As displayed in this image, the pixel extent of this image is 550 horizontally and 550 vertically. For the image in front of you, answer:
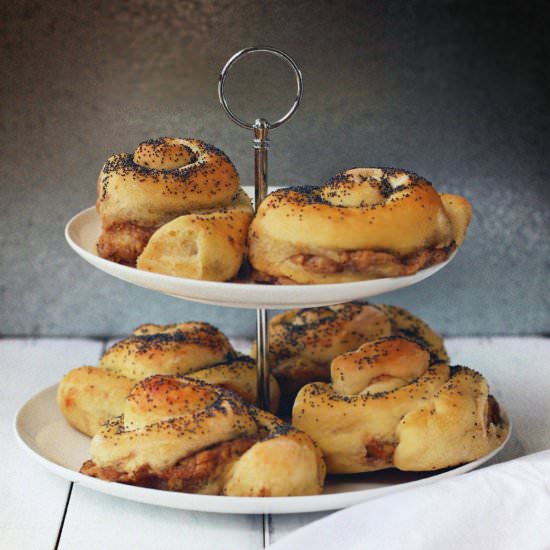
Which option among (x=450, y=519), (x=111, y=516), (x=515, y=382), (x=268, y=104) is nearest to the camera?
(x=450, y=519)

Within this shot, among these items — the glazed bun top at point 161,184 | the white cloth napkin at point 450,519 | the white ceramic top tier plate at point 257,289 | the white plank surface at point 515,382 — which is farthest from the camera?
the white plank surface at point 515,382

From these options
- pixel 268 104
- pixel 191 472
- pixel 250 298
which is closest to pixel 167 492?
pixel 191 472

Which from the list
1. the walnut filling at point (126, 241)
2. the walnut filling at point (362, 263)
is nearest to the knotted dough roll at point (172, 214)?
the walnut filling at point (126, 241)

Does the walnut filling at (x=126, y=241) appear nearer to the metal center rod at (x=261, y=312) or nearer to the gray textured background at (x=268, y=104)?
the metal center rod at (x=261, y=312)

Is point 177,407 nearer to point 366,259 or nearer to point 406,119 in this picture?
point 366,259

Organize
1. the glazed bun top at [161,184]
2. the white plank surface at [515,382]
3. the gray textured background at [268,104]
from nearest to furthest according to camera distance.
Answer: the glazed bun top at [161,184] < the white plank surface at [515,382] < the gray textured background at [268,104]

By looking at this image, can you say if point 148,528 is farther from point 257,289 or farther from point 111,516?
point 257,289
